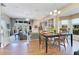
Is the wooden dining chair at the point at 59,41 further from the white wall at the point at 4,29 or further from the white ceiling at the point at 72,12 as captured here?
the white wall at the point at 4,29

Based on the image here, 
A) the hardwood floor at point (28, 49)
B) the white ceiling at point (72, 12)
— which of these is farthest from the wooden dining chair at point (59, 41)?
the white ceiling at point (72, 12)

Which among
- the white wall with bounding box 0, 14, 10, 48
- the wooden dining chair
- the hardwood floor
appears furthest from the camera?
the wooden dining chair

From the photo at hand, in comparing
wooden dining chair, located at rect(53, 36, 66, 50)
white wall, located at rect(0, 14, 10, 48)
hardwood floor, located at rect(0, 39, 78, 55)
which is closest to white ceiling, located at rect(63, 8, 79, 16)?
wooden dining chair, located at rect(53, 36, 66, 50)

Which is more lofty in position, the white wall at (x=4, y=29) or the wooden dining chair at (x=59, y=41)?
the white wall at (x=4, y=29)

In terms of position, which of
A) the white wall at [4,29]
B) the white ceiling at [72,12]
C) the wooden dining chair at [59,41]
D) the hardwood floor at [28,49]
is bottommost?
the hardwood floor at [28,49]

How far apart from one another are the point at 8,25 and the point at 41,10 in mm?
1231

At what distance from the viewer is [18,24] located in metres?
4.37

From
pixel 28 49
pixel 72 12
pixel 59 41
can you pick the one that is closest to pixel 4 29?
pixel 28 49

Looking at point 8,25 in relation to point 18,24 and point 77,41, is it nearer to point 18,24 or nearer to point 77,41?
point 18,24

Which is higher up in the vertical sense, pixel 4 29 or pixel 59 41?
pixel 4 29

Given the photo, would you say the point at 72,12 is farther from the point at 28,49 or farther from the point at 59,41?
the point at 28,49

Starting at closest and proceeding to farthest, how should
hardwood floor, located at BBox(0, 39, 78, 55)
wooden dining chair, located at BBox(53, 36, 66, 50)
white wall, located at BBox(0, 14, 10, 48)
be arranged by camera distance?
hardwood floor, located at BBox(0, 39, 78, 55) → white wall, located at BBox(0, 14, 10, 48) → wooden dining chair, located at BBox(53, 36, 66, 50)

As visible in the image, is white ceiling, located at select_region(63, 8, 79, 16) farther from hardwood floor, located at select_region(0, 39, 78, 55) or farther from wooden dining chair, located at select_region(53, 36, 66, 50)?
hardwood floor, located at select_region(0, 39, 78, 55)

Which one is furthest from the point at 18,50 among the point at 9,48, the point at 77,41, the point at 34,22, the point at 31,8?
the point at 77,41
